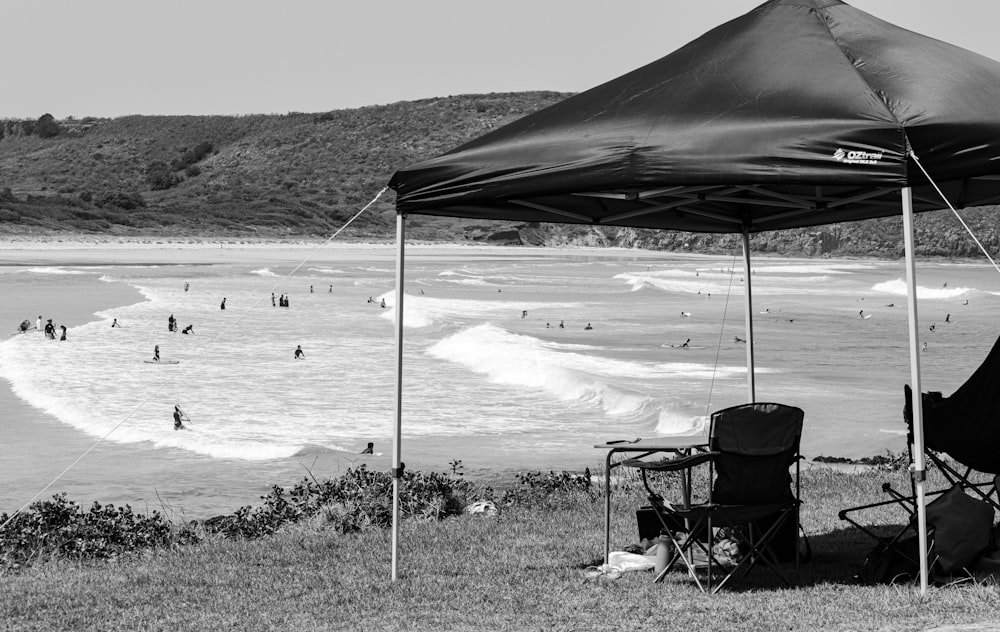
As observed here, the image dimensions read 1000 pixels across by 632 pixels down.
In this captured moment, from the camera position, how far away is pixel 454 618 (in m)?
5.58

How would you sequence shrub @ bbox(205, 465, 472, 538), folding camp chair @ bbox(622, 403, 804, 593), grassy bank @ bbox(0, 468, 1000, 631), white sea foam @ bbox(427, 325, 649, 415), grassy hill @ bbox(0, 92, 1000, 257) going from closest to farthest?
1. grassy bank @ bbox(0, 468, 1000, 631)
2. folding camp chair @ bbox(622, 403, 804, 593)
3. shrub @ bbox(205, 465, 472, 538)
4. white sea foam @ bbox(427, 325, 649, 415)
5. grassy hill @ bbox(0, 92, 1000, 257)

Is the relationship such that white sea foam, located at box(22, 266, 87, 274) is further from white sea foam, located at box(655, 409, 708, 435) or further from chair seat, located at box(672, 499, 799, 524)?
chair seat, located at box(672, 499, 799, 524)

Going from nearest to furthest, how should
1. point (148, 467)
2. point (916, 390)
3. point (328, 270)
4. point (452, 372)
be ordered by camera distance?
point (916, 390) → point (148, 467) → point (452, 372) → point (328, 270)

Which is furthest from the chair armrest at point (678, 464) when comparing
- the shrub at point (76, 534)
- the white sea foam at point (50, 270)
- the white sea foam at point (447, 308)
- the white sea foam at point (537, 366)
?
the white sea foam at point (50, 270)

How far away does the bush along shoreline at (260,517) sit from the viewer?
7.93m

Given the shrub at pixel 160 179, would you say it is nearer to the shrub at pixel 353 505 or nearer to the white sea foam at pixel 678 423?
the white sea foam at pixel 678 423

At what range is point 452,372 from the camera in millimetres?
21422

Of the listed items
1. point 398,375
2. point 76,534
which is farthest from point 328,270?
point 398,375

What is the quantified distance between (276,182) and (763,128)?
109879mm

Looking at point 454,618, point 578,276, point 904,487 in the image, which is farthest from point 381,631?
point 578,276

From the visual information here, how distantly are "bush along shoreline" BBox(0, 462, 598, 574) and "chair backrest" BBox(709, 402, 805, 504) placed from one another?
267 cm

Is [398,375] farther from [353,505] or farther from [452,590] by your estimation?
[353,505]

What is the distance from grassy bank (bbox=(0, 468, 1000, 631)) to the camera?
17.8ft

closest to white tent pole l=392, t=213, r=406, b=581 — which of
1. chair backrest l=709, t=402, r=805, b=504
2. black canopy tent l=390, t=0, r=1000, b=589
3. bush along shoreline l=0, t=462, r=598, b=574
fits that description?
black canopy tent l=390, t=0, r=1000, b=589
